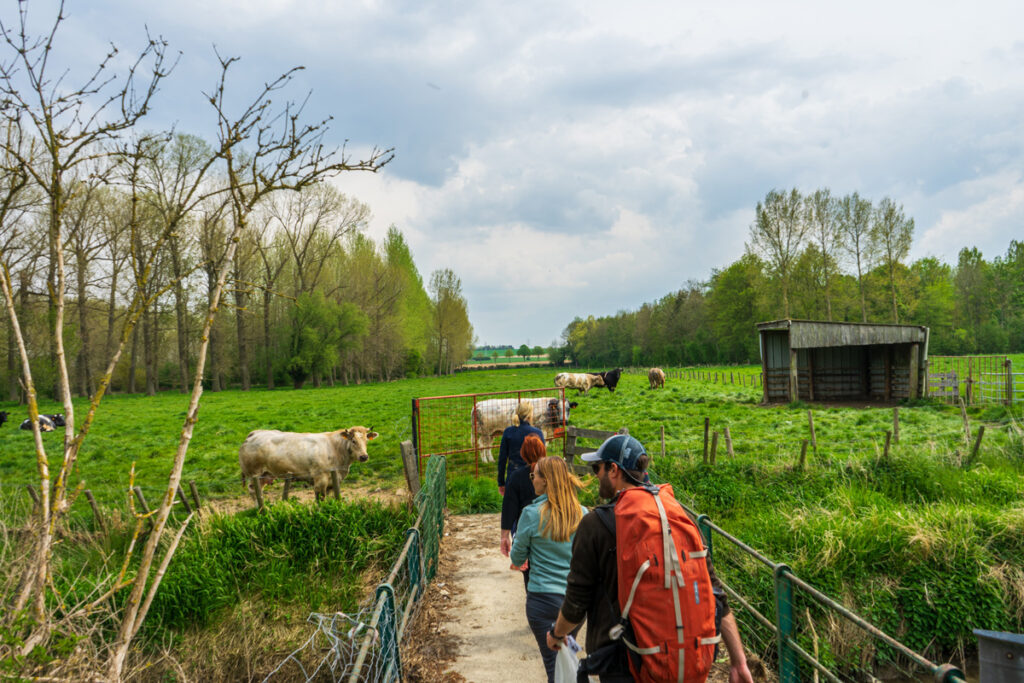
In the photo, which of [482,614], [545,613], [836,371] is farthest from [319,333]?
[545,613]

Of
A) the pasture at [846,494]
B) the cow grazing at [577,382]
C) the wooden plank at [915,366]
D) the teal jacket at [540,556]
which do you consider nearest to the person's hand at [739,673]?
the teal jacket at [540,556]

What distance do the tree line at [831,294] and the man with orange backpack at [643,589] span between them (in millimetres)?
39919

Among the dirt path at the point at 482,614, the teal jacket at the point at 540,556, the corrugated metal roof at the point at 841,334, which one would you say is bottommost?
the dirt path at the point at 482,614

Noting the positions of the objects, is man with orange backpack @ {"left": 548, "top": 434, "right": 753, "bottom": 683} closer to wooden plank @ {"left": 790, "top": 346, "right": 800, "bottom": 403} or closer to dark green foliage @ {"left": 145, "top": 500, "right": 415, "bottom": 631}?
dark green foliage @ {"left": 145, "top": 500, "right": 415, "bottom": 631}

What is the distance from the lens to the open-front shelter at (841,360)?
79.1ft

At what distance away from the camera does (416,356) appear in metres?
67.6

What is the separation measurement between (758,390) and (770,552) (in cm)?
2595

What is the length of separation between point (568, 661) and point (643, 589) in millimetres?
873

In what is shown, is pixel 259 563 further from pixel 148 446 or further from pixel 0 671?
pixel 148 446

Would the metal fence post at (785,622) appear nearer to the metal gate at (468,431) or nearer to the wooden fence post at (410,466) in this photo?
the wooden fence post at (410,466)

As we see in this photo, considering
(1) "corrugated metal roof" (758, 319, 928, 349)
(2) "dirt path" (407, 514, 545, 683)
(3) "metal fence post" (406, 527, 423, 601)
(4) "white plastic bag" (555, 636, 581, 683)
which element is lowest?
(2) "dirt path" (407, 514, 545, 683)

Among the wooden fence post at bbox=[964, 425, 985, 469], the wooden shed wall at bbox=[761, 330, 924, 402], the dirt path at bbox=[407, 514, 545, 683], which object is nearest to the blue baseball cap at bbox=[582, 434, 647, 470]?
the dirt path at bbox=[407, 514, 545, 683]

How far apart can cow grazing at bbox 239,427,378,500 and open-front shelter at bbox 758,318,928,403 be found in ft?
58.8

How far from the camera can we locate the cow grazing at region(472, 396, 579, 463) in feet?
47.0
